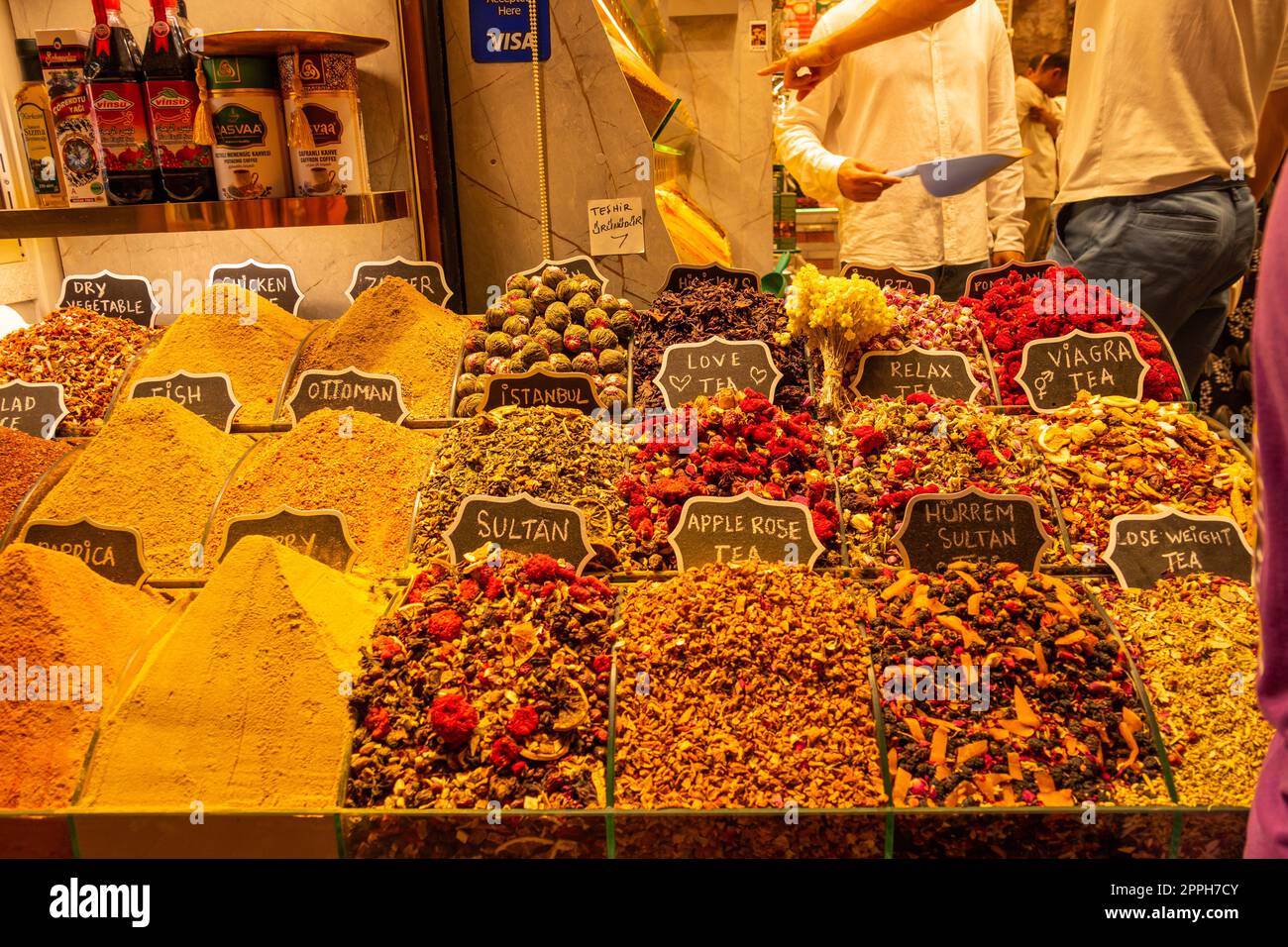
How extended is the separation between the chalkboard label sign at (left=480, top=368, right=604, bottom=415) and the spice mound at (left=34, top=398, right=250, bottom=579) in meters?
0.55

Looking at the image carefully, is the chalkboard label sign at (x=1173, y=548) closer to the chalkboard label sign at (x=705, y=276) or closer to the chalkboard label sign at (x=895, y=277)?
the chalkboard label sign at (x=895, y=277)

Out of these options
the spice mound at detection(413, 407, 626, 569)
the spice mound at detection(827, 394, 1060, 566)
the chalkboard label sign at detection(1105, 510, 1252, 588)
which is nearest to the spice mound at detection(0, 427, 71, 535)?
the spice mound at detection(413, 407, 626, 569)

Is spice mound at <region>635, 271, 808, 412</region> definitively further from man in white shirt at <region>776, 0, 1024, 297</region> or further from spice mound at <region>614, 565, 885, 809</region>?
spice mound at <region>614, 565, 885, 809</region>

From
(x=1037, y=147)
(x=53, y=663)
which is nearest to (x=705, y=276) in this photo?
(x=53, y=663)

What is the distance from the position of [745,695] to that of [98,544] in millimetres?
1166

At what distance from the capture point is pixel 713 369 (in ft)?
6.97

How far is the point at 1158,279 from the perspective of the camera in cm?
231

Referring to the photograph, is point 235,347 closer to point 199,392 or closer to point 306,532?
point 199,392

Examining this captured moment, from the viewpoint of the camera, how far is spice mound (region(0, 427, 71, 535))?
185cm

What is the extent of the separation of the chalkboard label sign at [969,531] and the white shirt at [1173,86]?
1.20m

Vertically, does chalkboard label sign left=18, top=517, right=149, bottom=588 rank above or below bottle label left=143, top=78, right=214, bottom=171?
below
